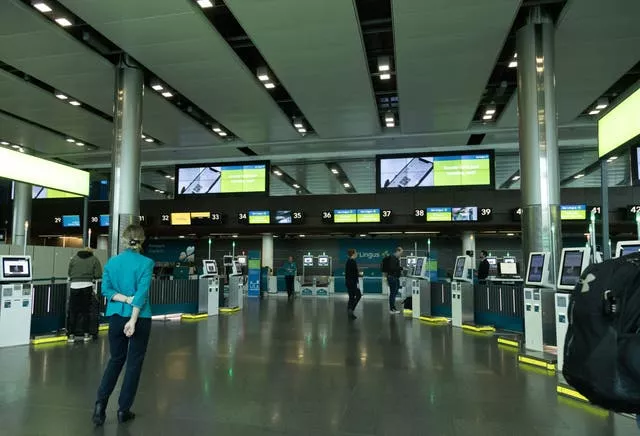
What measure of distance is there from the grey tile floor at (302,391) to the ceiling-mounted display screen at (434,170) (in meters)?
5.89

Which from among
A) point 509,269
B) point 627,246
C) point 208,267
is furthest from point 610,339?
point 208,267

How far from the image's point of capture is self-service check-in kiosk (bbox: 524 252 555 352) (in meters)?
6.79

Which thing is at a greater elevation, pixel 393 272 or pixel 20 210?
pixel 20 210

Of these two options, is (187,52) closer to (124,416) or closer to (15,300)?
(15,300)

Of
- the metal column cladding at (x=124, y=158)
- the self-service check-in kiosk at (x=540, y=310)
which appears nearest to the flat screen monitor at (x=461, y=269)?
the self-service check-in kiosk at (x=540, y=310)

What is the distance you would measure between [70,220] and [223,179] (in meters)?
7.13

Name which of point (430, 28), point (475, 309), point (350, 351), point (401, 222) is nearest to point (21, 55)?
point (430, 28)

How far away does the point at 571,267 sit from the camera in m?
5.84

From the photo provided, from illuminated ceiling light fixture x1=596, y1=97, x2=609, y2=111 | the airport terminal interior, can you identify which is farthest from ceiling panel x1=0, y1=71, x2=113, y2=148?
illuminated ceiling light fixture x1=596, y1=97, x2=609, y2=111

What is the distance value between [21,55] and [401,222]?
11106 mm

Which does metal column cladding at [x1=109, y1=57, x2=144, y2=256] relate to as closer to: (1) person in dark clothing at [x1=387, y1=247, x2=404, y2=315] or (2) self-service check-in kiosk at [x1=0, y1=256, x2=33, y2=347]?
(2) self-service check-in kiosk at [x1=0, y1=256, x2=33, y2=347]

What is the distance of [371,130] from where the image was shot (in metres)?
13.8

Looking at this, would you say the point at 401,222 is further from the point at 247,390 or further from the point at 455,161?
the point at 247,390

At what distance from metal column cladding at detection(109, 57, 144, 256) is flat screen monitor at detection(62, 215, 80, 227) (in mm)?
9263
